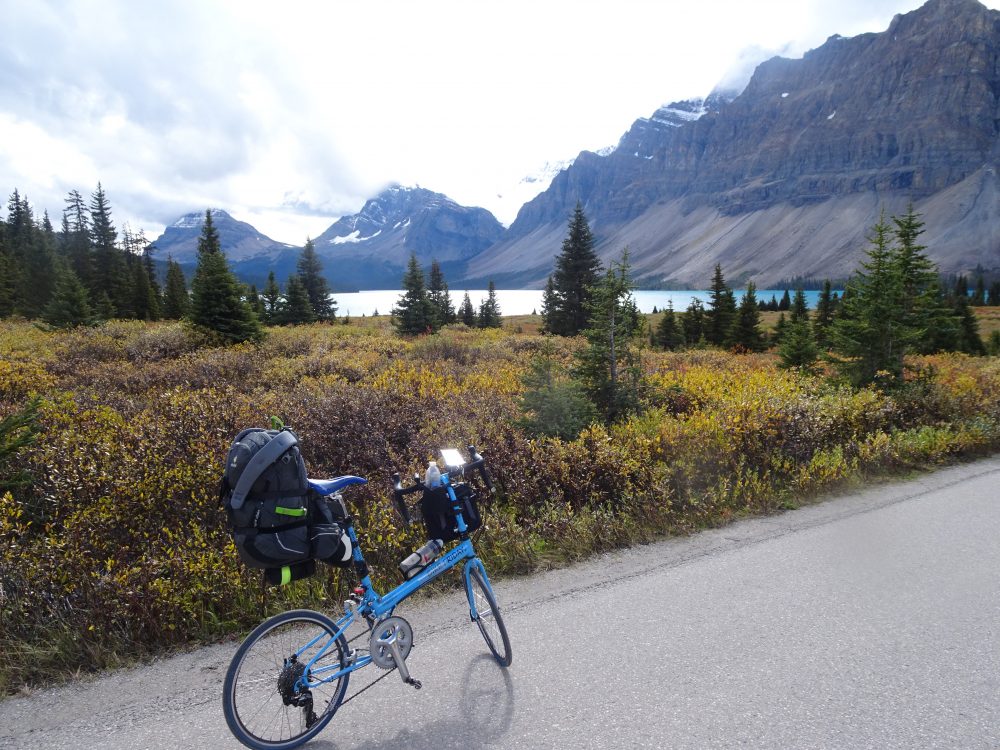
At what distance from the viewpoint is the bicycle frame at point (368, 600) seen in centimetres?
316

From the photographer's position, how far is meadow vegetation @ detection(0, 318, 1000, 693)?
4.11 meters

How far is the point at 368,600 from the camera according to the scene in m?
3.38

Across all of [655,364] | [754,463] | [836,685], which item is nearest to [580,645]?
[836,685]

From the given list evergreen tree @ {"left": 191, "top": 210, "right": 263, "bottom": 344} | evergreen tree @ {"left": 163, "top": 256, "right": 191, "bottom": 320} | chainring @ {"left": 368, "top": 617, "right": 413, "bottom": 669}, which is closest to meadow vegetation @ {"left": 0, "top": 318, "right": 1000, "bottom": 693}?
chainring @ {"left": 368, "top": 617, "right": 413, "bottom": 669}

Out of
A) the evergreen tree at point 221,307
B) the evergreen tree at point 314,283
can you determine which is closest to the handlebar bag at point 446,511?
the evergreen tree at point 221,307

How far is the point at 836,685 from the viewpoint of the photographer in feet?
11.1

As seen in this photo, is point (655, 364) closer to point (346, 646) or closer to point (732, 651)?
point (732, 651)

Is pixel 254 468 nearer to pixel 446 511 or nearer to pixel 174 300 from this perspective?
pixel 446 511

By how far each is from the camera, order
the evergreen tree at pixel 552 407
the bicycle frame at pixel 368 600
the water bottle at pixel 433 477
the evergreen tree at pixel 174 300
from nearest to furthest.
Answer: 1. the bicycle frame at pixel 368 600
2. the water bottle at pixel 433 477
3. the evergreen tree at pixel 552 407
4. the evergreen tree at pixel 174 300

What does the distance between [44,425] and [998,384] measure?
18271 mm

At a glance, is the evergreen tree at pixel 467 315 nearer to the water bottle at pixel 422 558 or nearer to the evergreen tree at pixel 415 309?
the evergreen tree at pixel 415 309

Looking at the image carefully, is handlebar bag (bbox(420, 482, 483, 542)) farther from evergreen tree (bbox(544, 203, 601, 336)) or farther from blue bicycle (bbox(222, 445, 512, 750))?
evergreen tree (bbox(544, 203, 601, 336))

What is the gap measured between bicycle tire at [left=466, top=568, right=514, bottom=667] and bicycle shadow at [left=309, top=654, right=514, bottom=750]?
Answer: 0.50 feet

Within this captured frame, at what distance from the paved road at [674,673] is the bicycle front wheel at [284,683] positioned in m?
0.16
